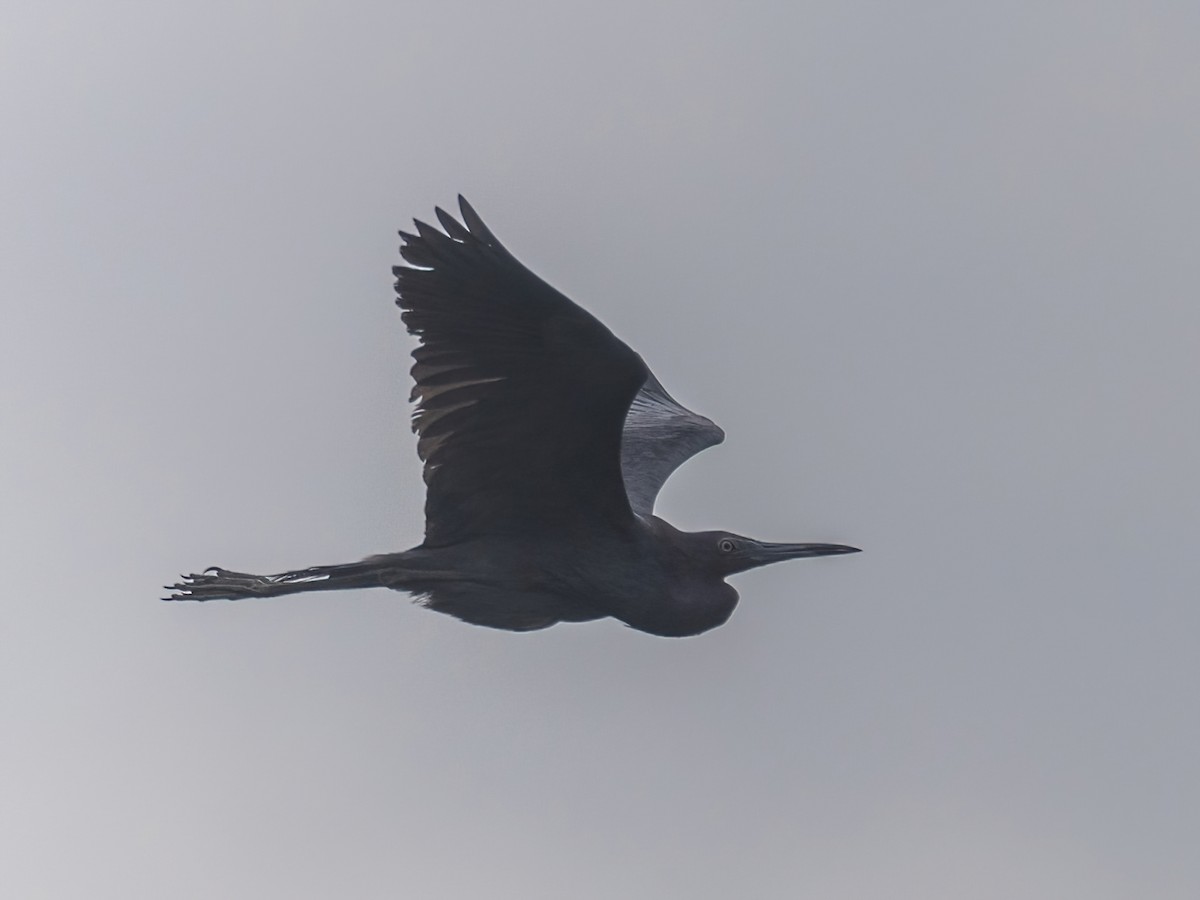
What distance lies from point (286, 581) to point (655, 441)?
3.86 m

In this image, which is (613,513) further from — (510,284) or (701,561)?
(510,284)

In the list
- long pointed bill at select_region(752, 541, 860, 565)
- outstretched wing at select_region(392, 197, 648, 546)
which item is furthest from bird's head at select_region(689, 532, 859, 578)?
outstretched wing at select_region(392, 197, 648, 546)

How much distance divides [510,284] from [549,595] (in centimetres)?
266

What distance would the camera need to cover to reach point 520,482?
1355 centimetres

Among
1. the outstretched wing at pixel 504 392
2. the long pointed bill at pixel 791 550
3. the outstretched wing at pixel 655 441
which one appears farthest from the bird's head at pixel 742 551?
the outstretched wing at pixel 655 441

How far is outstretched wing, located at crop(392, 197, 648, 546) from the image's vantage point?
12422mm

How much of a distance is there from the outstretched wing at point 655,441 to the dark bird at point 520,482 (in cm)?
149

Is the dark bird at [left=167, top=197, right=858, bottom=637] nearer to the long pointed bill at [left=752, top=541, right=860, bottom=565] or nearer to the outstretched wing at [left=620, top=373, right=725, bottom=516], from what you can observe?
the long pointed bill at [left=752, top=541, right=860, bottom=565]

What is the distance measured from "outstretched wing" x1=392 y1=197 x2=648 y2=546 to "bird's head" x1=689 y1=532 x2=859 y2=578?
84 cm

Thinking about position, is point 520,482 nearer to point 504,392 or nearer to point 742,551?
point 504,392

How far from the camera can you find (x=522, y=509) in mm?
13695

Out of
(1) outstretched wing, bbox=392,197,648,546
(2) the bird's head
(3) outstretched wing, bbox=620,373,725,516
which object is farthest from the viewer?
(3) outstretched wing, bbox=620,373,725,516

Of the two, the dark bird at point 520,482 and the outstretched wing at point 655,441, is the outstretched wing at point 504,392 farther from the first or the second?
the outstretched wing at point 655,441

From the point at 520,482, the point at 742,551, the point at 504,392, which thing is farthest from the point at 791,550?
the point at 504,392
